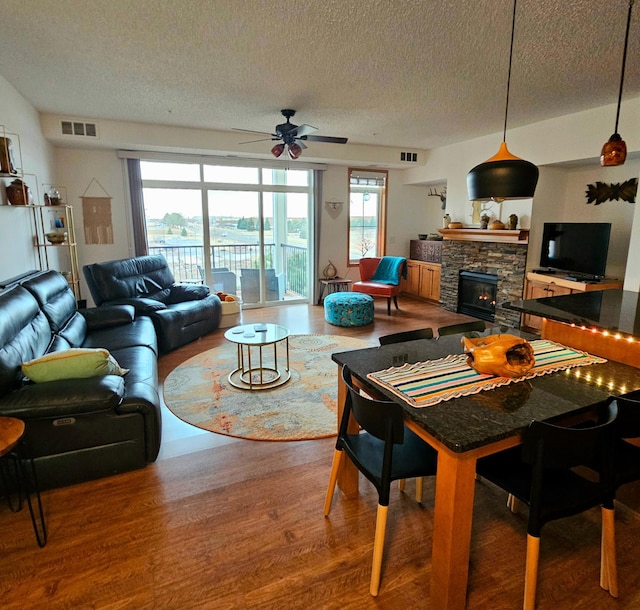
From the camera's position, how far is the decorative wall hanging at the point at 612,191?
15.6 feet

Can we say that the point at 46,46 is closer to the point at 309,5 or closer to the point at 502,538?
the point at 309,5

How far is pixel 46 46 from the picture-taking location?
297cm

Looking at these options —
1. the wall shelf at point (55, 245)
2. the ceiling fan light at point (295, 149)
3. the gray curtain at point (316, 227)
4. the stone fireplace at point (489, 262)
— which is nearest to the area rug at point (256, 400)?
the wall shelf at point (55, 245)

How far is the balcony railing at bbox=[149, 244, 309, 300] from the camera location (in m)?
6.42

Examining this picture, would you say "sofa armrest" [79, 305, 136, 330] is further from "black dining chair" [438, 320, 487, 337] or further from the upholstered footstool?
"black dining chair" [438, 320, 487, 337]

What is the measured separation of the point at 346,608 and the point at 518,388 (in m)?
1.13

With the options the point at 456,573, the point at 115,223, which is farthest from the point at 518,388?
the point at 115,223

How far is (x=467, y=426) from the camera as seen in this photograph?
1403 mm

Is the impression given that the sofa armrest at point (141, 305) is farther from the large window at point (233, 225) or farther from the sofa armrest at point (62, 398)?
the sofa armrest at point (62, 398)

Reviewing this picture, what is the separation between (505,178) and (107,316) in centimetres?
382

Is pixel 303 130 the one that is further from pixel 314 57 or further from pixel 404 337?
pixel 404 337

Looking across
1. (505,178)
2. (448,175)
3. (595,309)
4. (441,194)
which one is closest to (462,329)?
(595,309)

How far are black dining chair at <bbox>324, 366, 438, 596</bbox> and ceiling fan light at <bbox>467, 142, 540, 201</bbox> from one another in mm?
1119

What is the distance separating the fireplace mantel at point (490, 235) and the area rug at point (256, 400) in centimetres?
309
